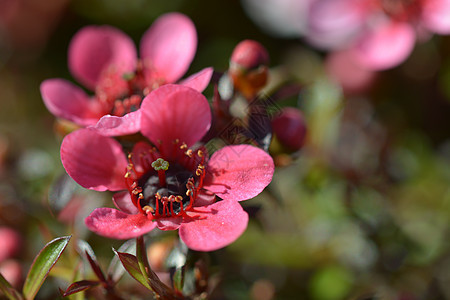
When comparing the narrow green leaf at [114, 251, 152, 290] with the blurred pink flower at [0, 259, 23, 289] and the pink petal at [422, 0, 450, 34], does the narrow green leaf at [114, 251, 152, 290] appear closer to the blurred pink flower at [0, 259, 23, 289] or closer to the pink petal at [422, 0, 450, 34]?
the blurred pink flower at [0, 259, 23, 289]

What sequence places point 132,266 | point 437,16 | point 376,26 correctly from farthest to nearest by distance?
point 376,26
point 437,16
point 132,266

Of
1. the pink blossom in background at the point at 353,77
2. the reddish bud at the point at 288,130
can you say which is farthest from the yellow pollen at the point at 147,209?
the pink blossom in background at the point at 353,77

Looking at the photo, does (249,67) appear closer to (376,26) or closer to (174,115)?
(174,115)

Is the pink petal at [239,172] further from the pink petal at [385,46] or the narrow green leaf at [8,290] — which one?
the pink petal at [385,46]

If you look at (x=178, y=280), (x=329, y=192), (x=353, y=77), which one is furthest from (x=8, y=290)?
(x=353, y=77)

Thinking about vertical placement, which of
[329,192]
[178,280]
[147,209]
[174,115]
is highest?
[174,115]

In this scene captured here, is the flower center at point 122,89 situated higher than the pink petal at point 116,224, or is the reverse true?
the flower center at point 122,89
